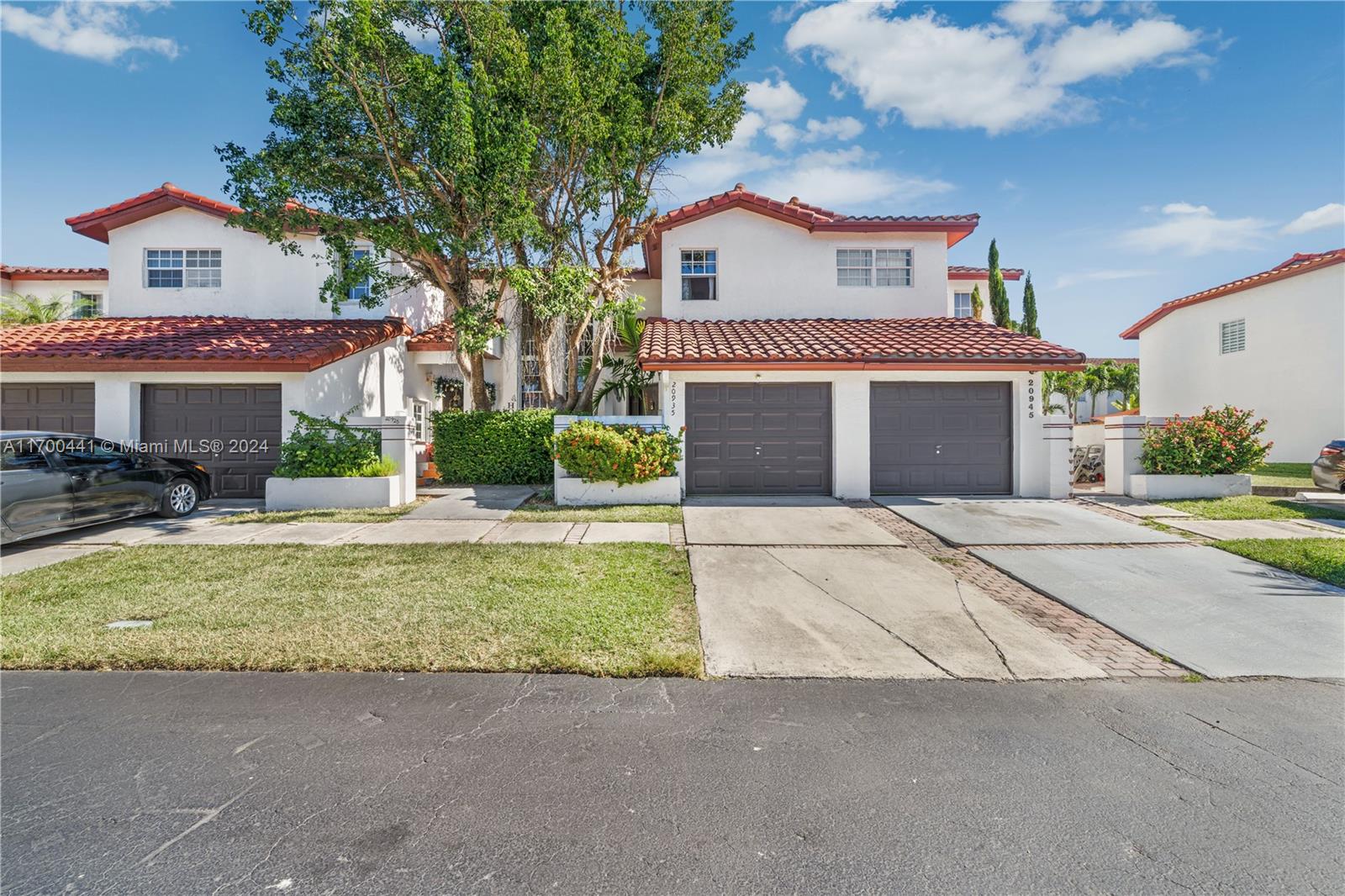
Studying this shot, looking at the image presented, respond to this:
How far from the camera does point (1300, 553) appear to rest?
7727mm

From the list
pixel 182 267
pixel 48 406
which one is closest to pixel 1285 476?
pixel 182 267

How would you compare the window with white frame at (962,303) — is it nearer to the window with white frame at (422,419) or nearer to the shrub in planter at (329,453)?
the window with white frame at (422,419)

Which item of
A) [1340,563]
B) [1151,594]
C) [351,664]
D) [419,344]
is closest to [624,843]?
[351,664]

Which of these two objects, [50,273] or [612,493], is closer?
[612,493]

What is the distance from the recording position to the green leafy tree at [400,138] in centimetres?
1052

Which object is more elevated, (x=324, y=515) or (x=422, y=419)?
(x=422, y=419)

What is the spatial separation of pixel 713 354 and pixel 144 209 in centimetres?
1443

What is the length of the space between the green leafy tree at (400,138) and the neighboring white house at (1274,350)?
2167 centimetres

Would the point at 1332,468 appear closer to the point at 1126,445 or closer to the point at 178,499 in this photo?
the point at 1126,445

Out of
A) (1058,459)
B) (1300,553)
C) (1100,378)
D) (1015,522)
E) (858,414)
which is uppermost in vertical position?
(1100,378)

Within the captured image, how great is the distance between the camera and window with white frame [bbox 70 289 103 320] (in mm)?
18344

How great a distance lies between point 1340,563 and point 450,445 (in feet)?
48.5

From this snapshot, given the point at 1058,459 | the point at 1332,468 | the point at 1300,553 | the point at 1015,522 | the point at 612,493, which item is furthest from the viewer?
the point at 1058,459

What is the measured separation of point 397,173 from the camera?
39.1 ft
